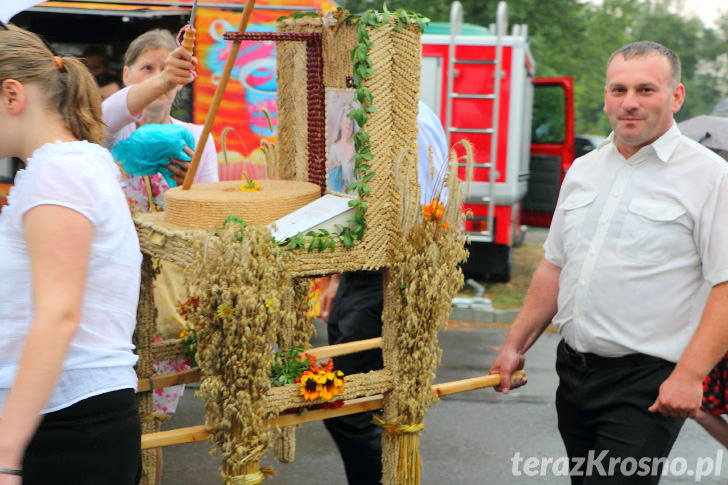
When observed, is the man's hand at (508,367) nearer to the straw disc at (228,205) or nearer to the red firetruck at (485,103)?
the straw disc at (228,205)

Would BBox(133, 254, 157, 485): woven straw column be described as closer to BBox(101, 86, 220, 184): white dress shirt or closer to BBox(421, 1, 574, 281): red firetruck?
BBox(101, 86, 220, 184): white dress shirt

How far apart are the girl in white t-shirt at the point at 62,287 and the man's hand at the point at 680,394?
55.7 inches

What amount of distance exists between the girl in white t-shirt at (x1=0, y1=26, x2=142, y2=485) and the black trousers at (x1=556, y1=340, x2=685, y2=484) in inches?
53.3

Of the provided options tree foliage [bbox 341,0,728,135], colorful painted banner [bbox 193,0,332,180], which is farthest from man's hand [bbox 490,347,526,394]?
tree foliage [bbox 341,0,728,135]

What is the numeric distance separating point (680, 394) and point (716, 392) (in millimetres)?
1426

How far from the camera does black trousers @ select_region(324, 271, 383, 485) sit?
3242 mm

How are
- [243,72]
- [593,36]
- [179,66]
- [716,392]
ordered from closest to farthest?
[179,66] → [716,392] → [243,72] → [593,36]

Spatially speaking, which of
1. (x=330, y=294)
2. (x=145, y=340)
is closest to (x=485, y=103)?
(x=330, y=294)

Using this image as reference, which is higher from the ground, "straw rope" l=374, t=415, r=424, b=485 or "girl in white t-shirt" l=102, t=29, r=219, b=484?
"girl in white t-shirt" l=102, t=29, r=219, b=484

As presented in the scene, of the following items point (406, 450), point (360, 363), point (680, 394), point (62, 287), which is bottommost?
point (406, 450)

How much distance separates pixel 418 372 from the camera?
2.81 meters

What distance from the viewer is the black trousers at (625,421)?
2352 millimetres

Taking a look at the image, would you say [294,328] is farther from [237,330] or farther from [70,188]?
[70,188]

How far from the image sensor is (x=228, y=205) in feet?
8.39
